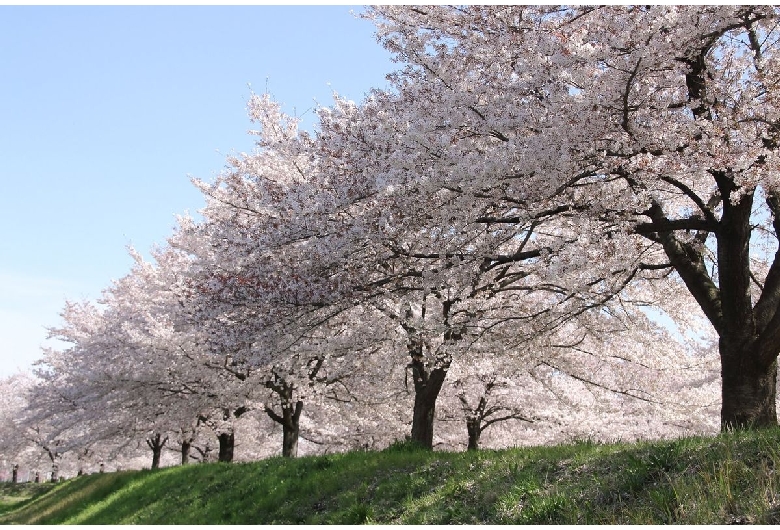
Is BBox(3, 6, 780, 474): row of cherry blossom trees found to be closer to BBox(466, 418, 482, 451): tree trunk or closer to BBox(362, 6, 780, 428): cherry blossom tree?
BBox(362, 6, 780, 428): cherry blossom tree

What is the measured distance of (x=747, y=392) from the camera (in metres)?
10.0

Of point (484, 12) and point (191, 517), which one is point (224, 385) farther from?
point (484, 12)

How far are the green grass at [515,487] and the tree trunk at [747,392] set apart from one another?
96.6 inches

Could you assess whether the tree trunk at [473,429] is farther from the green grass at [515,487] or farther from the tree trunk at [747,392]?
the tree trunk at [747,392]

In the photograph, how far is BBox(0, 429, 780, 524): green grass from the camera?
19.9 feet

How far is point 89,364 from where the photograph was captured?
901 inches

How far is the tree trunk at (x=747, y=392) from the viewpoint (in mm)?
9805

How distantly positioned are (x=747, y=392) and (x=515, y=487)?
15.8 ft

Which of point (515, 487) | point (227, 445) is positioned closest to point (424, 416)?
point (515, 487)

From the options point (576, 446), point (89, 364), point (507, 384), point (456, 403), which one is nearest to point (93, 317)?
point (89, 364)

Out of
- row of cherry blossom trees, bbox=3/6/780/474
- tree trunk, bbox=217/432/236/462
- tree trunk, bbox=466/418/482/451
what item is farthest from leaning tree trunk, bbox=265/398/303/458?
tree trunk, bbox=466/418/482/451

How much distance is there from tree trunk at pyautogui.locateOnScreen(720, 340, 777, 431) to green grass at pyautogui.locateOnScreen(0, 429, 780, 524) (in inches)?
96.6

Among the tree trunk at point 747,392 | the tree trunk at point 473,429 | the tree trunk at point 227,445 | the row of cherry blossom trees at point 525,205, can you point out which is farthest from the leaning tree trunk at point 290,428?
the tree trunk at point 747,392

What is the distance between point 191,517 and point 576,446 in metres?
8.73
